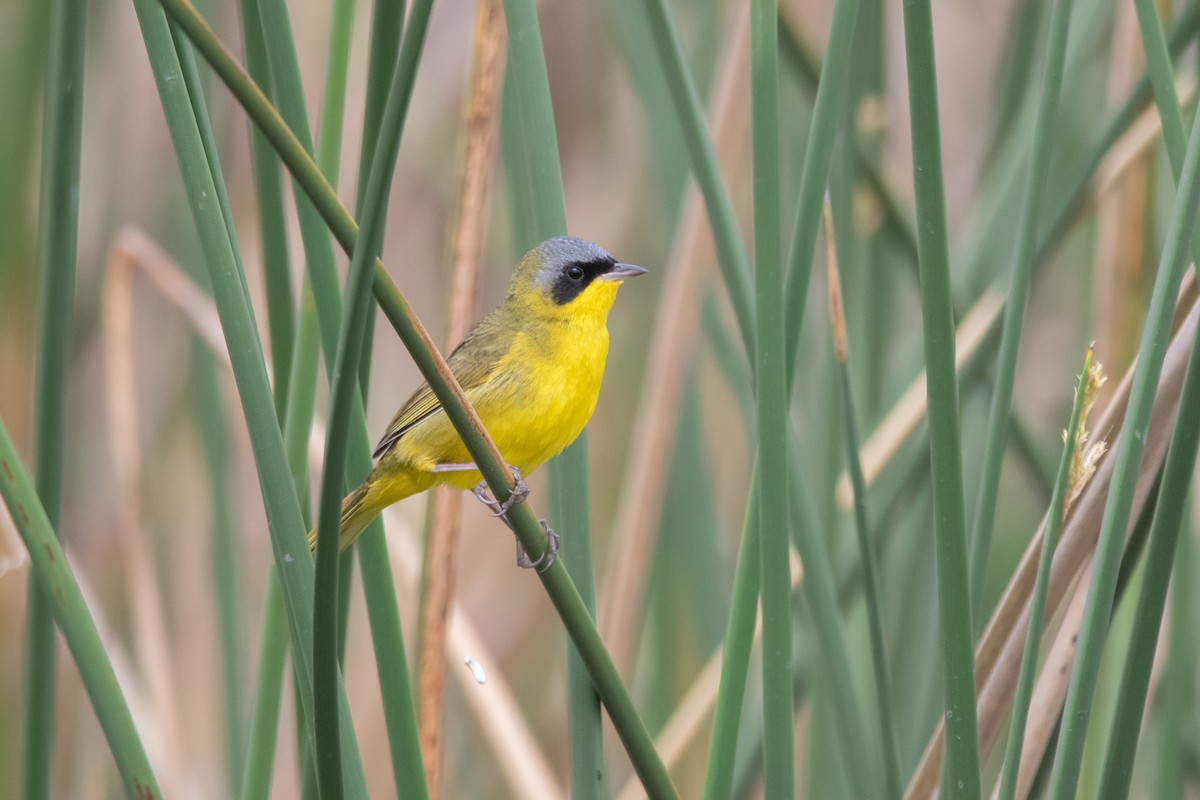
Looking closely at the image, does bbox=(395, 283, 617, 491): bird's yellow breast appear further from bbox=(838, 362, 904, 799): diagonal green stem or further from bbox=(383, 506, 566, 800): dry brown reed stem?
bbox=(838, 362, 904, 799): diagonal green stem

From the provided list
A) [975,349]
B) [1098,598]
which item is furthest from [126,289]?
[1098,598]

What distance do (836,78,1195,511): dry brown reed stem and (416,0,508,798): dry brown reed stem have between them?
750 millimetres

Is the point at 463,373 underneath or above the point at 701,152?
underneath

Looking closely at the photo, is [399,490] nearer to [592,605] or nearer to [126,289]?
[592,605]

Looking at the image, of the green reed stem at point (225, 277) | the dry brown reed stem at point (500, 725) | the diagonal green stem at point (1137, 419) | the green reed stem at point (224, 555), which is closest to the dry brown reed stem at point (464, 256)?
the dry brown reed stem at point (500, 725)

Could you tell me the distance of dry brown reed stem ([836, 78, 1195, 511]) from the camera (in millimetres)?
2191

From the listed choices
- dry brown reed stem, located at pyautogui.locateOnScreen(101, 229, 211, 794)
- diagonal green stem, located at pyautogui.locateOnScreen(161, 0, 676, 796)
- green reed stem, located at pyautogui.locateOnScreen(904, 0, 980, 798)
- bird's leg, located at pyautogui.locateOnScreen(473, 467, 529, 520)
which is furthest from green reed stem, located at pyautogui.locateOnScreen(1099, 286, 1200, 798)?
dry brown reed stem, located at pyautogui.locateOnScreen(101, 229, 211, 794)

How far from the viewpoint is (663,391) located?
239cm

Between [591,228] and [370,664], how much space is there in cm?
122

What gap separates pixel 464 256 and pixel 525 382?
25 cm

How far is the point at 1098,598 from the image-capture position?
1.12 m

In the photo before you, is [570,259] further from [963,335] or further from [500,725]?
[500,725]

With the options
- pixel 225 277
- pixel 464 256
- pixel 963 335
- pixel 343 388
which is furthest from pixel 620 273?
pixel 343 388

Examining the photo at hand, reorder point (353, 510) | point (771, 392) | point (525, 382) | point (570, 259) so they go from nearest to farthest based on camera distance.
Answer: point (771, 392), point (353, 510), point (525, 382), point (570, 259)
